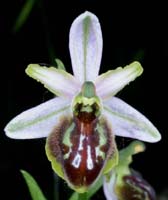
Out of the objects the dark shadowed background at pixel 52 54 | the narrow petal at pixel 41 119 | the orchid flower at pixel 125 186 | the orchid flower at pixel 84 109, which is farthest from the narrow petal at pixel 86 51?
the dark shadowed background at pixel 52 54

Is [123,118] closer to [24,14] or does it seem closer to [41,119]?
[41,119]

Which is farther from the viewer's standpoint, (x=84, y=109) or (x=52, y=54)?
(x=52, y=54)

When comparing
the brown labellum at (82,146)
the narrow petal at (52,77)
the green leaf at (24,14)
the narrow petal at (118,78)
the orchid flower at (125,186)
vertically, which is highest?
the green leaf at (24,14)

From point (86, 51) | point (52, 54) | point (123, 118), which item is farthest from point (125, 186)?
point (52, 54)

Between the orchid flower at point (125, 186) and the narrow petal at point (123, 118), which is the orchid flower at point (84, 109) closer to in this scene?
the narrow petal at point (123, 118)

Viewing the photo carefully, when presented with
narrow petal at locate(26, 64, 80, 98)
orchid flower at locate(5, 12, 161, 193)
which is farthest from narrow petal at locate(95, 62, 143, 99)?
narrow petal at locate(26, 64, 80, 98)

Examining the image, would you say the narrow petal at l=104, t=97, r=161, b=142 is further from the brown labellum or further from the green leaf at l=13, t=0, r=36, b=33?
the green leaf at l=13, t=0, r=36, b=33

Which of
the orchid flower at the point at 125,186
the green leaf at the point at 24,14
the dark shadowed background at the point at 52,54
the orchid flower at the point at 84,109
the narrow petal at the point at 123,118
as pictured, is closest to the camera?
the orchid flower at the point at 84,109
